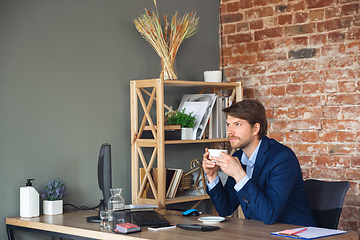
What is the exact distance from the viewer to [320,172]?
3389 millimetres

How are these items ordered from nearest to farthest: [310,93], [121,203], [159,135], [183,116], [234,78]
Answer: [121,203] < [159,135] < [183,116] < [310,93] < [234,78]

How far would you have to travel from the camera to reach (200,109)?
3.33 m

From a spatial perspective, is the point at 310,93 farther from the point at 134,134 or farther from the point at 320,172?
the point at 134,134

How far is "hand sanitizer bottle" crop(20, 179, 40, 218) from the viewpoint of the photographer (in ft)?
8.12

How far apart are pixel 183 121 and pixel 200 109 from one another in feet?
0.70

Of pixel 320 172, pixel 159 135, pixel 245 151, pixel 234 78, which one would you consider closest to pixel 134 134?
pixel 159 135

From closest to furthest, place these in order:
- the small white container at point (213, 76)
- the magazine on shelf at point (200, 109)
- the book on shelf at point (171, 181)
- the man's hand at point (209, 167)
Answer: the man's hand at point (209, 167) < the book on shelf at point (171, 181) < the magazine on shelf at point (200, 109) < the small white container at point (213, 76)

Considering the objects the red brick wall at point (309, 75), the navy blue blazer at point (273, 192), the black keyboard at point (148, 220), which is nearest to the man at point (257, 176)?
the navy blue blazer at point (273, 192)

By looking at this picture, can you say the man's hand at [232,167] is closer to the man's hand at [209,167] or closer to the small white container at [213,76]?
the man's hand at [209,167]

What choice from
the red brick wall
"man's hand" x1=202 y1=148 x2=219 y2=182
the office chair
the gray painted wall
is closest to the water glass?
"man's hand" x1=202 y1=148 x2=219 y2=182

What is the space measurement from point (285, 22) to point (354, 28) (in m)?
0.57

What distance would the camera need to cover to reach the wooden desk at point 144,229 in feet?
6.05

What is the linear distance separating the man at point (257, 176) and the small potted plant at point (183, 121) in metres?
0.64

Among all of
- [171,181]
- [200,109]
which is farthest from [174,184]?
[200,109]
